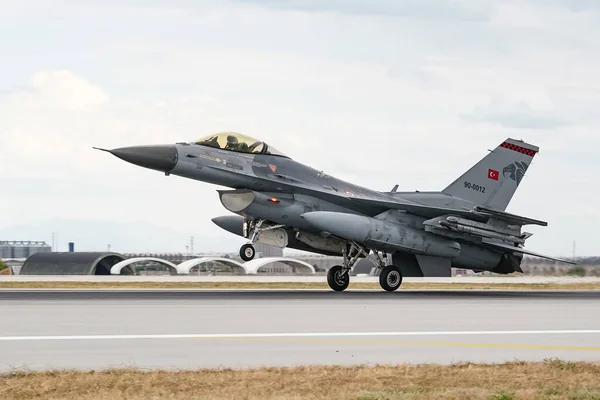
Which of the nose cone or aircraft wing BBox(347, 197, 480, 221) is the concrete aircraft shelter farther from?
the nose cone

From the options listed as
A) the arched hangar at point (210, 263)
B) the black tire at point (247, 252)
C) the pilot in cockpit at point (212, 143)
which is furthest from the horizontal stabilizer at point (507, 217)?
the arched hangar at point (210, 263)

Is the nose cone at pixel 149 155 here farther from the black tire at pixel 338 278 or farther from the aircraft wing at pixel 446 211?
the black tire at pixel 338 278

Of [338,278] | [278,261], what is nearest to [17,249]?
[278,261]

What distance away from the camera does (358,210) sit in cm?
2670

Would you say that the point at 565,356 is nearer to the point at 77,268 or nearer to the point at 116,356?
the point at 116,356

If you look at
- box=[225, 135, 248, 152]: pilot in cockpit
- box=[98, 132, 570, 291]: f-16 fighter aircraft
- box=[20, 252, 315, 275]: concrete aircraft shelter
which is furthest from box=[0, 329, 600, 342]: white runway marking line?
box=[20, 252, 315, 275]: concrete aircraft shelter

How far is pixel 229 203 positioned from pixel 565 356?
48.9 feet

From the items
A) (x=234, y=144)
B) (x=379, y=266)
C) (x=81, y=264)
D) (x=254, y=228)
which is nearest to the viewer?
(x=234, y=144)

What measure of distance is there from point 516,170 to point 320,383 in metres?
21.0

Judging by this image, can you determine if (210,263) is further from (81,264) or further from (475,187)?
(475,187)

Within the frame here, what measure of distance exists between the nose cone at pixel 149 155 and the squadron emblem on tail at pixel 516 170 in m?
11.1

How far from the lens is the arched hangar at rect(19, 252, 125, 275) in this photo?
5962 centimetres

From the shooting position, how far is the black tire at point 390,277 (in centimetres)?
2612

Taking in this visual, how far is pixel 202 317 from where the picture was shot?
15.0 metres
